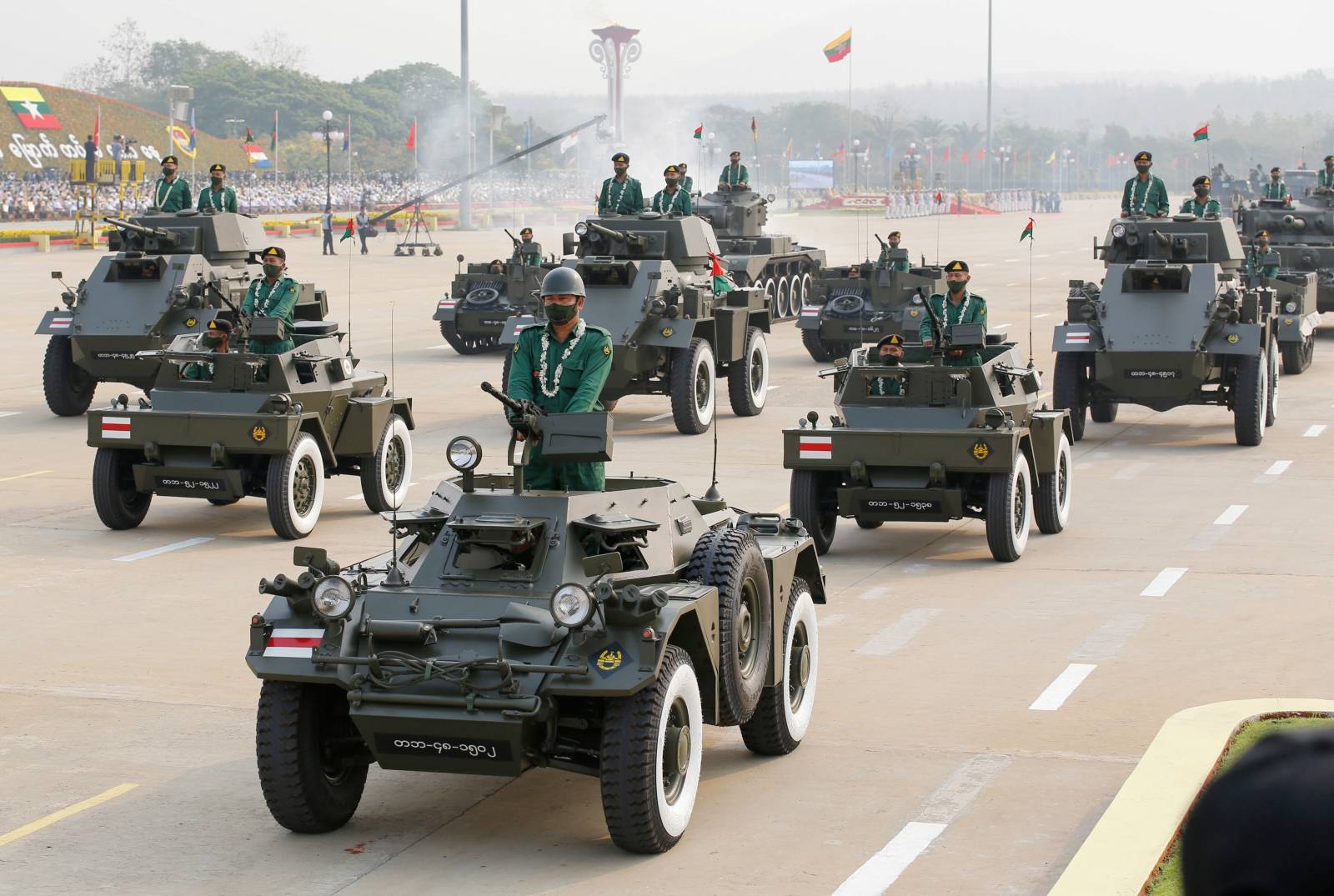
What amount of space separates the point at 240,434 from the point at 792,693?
7.33 m

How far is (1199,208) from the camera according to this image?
2462 cm

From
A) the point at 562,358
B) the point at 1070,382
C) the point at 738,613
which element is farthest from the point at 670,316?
the point at 738,613

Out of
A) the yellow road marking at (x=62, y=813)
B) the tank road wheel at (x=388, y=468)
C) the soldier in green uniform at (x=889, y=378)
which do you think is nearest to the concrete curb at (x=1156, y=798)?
the yellow road marking at (x=62, y=813)

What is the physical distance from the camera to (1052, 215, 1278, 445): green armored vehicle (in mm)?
20578

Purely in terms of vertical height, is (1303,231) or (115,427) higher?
(1303,231)

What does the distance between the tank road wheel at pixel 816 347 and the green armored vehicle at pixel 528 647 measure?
21.6 m

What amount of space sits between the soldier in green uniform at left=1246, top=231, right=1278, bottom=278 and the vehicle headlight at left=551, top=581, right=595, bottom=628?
76.4ft

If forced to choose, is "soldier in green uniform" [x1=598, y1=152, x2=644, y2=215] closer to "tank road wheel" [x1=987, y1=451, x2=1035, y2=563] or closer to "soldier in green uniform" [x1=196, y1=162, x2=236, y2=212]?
"soldier in green uniform" [x1=196, y1=162, x2=236, y2=212]

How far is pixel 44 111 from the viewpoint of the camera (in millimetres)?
85250

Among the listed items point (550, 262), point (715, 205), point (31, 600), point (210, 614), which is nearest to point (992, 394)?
point (210, 614)

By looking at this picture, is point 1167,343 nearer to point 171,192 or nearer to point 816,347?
point 816,347

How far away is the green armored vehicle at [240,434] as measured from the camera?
15297mm

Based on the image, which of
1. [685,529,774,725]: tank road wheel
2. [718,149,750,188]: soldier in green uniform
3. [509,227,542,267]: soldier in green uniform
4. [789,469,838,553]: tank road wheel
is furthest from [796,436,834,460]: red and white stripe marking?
[718,149,750,188]: soldier in green uniform

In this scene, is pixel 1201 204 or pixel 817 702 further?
pixel 1201 204
